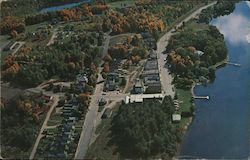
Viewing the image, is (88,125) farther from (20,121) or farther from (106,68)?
(106,68)

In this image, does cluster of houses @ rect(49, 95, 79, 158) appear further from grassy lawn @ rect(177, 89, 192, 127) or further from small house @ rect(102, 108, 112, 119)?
grassy lawn @ rect(177, 89, 192, 127)

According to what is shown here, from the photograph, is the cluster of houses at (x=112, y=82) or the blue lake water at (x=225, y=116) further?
the cluster of houses at (x=112, y=82)

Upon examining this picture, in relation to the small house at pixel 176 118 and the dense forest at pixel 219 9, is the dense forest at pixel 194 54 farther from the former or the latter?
the small house at pixel 176 118

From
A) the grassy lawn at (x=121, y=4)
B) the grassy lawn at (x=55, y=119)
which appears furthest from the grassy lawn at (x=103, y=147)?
the grassy lawn at (x=121, y=4)

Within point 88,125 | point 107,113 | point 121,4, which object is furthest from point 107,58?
point 121,4

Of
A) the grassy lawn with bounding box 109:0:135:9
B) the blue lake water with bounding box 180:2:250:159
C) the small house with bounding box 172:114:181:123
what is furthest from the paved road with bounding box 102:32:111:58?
the small house with bounding box 172:114:181:123
